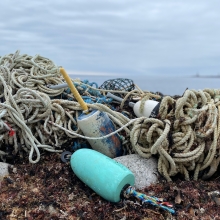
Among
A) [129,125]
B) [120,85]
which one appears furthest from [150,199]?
[120,85]

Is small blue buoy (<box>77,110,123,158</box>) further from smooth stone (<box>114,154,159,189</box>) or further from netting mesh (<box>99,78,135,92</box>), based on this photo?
netting mesh (<box>99,78,135,92</box>)

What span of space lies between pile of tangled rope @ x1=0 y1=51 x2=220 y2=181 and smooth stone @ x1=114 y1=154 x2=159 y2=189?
68 millimetres

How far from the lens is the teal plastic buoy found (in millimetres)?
2584

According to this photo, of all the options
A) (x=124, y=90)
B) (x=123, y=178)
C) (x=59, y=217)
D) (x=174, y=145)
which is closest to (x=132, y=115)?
(x=124, y=90)

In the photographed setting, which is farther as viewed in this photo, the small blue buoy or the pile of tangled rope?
the small blue buoy

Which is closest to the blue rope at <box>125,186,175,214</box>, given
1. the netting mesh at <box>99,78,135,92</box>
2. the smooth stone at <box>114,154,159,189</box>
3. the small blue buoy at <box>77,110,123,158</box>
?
the smooth stone at <box>114,154,159,189</box>

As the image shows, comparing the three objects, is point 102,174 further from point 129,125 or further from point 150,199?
point 129,125

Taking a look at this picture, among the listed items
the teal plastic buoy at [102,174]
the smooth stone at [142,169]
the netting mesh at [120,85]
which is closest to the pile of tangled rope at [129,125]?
the smooth stone at [142,169]

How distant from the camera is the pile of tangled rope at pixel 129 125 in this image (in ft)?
10.2

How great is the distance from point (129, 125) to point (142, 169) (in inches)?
24.0

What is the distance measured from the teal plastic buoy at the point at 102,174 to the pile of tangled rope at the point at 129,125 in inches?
16.3

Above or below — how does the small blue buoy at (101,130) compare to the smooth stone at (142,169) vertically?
above

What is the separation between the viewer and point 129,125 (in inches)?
138

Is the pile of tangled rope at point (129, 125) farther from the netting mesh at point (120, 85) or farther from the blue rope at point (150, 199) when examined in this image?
the blue rope at point (150, 199)
